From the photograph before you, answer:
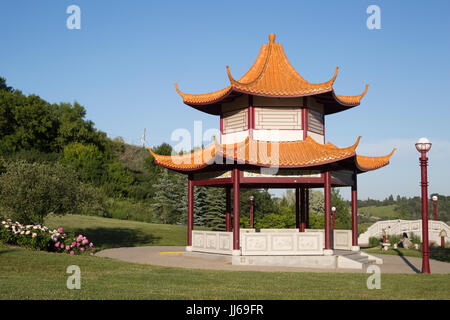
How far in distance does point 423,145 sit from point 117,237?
21119 millimetres

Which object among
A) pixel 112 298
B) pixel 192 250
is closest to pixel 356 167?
pixel 192 250

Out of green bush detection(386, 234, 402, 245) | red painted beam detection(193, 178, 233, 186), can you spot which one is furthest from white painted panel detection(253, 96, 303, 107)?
green bush detection(386, 234, 402, 245)

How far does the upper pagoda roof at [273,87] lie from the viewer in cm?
2006

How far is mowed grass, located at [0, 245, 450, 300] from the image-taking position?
1047cm

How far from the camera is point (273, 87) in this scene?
21.2 meters

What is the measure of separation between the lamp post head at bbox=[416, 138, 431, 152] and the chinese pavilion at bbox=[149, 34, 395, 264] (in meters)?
2.45

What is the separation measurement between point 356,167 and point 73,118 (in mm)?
66184

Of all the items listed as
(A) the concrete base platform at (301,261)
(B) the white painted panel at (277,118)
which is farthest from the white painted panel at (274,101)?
(A) the concrete base platform at (301,261)

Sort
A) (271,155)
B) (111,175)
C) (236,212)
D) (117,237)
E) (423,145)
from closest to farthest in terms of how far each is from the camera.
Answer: (423,145), (236,212), (271,155), (117,237), (111,175)

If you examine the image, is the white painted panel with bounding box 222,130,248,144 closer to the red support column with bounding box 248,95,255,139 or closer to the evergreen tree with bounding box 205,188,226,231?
the red support column with bounding box 248,95,255,139

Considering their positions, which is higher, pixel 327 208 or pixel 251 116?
pixel 251 116

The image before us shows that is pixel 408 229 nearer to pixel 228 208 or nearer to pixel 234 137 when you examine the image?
pixel 228 208

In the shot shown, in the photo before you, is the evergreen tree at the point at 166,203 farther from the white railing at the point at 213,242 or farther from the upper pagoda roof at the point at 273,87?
the white railing at the point at 213,242

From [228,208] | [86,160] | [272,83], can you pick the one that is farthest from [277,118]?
[86,160]
